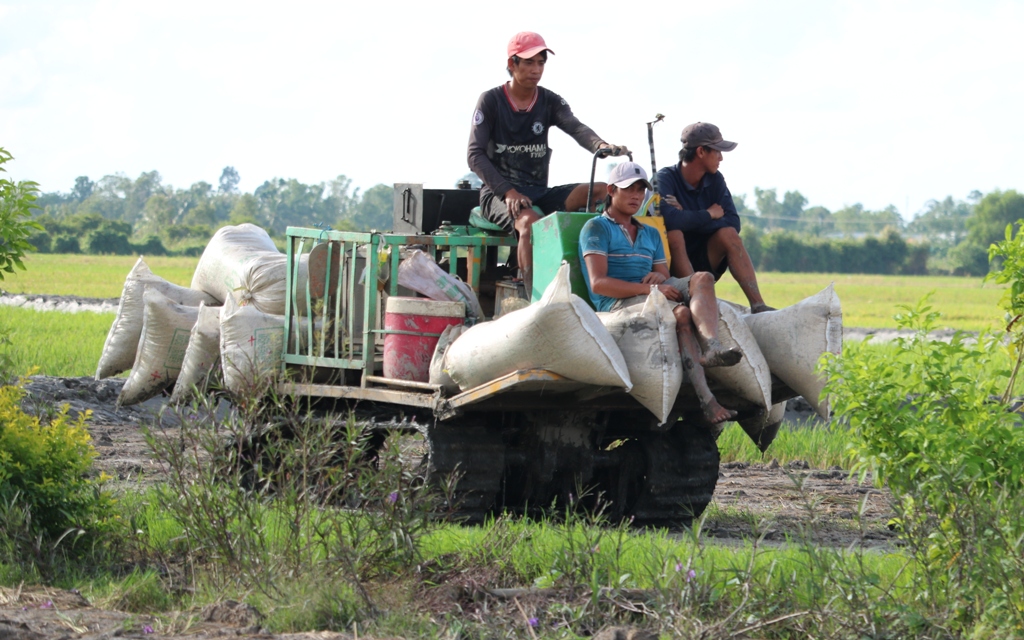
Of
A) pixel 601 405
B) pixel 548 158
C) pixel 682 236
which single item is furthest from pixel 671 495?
pixel 548 158

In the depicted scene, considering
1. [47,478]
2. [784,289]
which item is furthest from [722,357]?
[784,289]

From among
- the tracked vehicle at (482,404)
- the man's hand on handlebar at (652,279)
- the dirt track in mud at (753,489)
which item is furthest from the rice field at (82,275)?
the man's hand on handlebar at (652,279)

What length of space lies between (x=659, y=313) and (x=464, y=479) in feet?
5.48

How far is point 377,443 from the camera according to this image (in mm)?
9289

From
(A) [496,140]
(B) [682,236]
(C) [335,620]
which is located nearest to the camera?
(C) [335,620]

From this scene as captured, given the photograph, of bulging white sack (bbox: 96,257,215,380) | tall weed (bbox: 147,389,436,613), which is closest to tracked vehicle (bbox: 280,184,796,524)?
tall weed (bbox: 147,389,436,613)

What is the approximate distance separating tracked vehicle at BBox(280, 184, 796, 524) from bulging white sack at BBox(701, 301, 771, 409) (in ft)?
0.80

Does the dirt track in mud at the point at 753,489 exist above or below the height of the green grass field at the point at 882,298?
below

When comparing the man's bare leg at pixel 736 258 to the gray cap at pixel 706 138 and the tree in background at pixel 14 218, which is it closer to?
the gray cap at pixel 706 138

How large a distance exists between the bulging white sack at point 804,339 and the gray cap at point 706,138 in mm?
A: 1231

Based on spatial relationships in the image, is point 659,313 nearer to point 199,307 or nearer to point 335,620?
point 335,620

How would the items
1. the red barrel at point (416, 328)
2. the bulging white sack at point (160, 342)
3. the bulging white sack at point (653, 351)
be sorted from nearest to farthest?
1. the bulging white sack at point (653, 351)
2. the red barrel at point (416, 328)
3. the bulging white sack at point (160, 342)

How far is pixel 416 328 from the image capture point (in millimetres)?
7793

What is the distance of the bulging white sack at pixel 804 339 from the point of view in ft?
24.1
